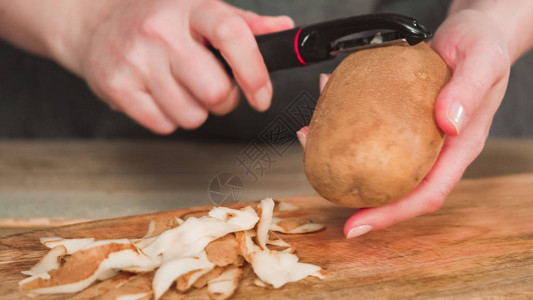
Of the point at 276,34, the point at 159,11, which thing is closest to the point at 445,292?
the point at 276,34

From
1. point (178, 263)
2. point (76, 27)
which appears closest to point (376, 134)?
point (178, 263)

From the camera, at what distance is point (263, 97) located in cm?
121

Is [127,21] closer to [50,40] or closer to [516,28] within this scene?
[50,40]

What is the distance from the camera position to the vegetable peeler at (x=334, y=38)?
91 centimetres

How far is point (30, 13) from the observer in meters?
1.37

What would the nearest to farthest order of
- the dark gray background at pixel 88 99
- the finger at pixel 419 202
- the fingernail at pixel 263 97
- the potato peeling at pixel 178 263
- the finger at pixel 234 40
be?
the potato peeling at pixel 178 263 → the finger at pixel 419 202 → the finger at pixel 234 40 → the fingernail at pixel 263 97 → the dark gray background at pixel 88 99

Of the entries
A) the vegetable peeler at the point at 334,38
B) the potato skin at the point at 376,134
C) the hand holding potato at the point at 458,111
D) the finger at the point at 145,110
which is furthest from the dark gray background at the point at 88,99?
the potato skin at the point at 376,134

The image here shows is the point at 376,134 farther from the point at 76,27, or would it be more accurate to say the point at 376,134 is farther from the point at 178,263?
the point at 76,27

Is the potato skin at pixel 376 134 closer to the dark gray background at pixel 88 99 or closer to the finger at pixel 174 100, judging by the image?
the finger at pixel 174 100

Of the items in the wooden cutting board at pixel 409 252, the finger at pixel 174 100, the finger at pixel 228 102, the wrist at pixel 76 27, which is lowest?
the wooden cutting board at pixel 409 252

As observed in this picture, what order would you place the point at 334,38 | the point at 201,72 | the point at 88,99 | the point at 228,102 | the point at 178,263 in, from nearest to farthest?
1. the point at 178,263
2. the point at 334,38
3. the point at 201,72
4. the point at 228,102
5. the point at 88,99

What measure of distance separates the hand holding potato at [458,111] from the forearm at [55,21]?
722 millimetres

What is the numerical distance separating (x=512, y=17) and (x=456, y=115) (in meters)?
0.50

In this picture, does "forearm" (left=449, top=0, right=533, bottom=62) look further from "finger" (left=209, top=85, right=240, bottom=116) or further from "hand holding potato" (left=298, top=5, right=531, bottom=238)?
"finger" (left=209, top=85, right=240, bottom=116)
